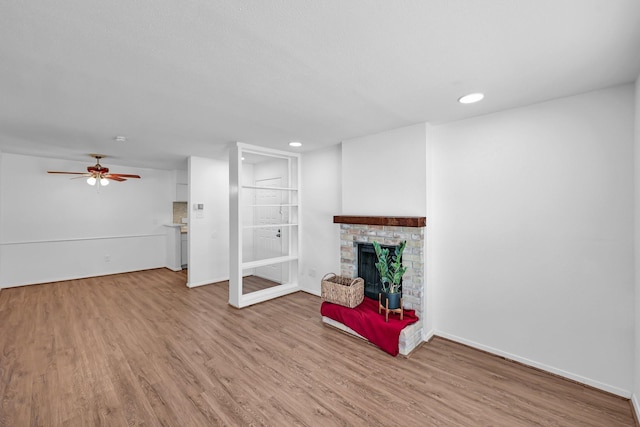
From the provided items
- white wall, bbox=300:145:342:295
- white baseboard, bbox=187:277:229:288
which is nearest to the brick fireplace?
white wall, bbox=300:145:342:295

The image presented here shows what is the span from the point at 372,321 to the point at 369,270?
84cm

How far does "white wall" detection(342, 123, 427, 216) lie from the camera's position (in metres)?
3.04

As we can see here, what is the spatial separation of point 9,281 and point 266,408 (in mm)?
5951

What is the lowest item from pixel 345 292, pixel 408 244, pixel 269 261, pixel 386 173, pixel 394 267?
pixel 345 292

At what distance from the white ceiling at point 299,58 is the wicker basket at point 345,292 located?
1897 mm

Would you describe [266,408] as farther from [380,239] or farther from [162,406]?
[380,239]

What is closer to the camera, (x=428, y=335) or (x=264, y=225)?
(x=428, y=335)

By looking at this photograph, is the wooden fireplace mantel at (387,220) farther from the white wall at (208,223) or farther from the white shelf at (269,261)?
the white wall at (208,223)

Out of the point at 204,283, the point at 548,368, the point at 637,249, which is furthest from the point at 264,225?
the point at 637,249

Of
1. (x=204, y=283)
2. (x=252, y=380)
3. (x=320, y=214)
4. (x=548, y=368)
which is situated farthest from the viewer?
(x=204, y=283)

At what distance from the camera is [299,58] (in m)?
1.69

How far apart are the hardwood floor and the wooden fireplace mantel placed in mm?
1308

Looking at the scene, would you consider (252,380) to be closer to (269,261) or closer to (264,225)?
(269,261)

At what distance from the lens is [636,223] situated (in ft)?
6.47
